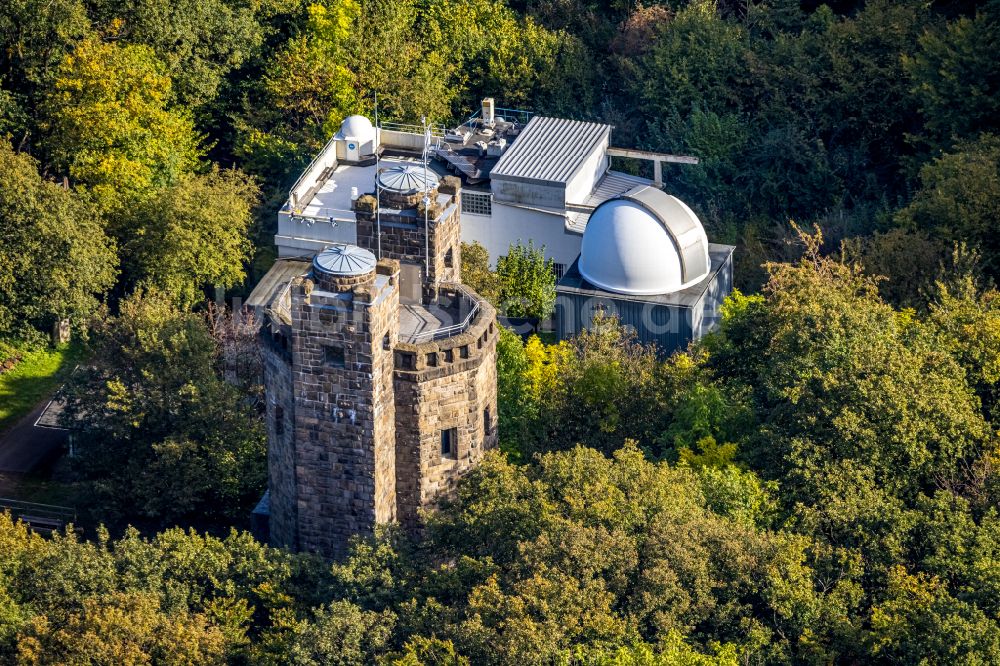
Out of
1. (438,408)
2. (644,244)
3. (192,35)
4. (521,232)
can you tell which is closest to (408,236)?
(438,408)

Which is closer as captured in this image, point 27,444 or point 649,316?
point 649,316

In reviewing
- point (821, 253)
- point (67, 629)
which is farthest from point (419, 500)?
point (821, 253)

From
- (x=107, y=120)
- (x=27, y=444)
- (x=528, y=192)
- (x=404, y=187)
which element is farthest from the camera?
(x=107, y=120)

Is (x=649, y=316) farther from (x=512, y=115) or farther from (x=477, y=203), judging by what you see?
(x=512, y=115)

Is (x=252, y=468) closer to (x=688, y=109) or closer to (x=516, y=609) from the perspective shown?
(x=516, y=609)

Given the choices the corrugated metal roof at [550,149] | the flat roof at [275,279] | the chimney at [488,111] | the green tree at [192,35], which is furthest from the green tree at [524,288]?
the green tree at [192,35]

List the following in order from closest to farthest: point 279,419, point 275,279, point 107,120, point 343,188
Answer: point 279,419
point 275,279
point 343,188
point 107,120

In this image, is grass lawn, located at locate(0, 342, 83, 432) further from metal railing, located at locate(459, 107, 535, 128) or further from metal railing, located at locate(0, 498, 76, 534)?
metal railing, located at locate(459, 107, 535, 128)

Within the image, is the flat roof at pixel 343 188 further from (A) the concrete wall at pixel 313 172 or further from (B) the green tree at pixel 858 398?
(B) the green tree at pixel 858 398
